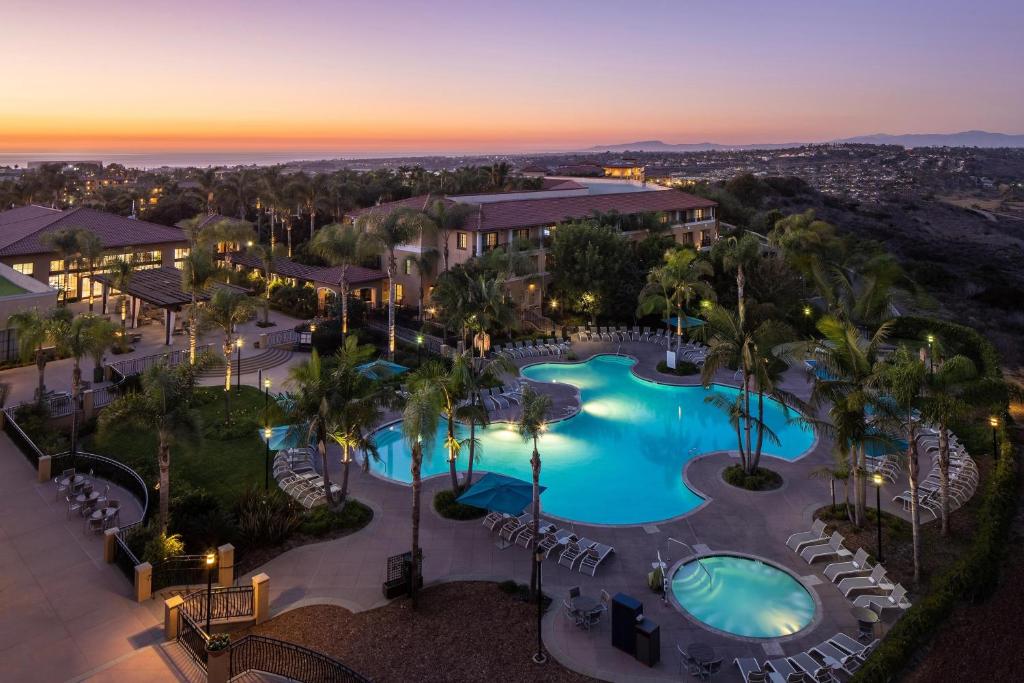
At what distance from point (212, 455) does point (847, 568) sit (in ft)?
65.4

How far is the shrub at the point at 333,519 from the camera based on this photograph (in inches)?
664

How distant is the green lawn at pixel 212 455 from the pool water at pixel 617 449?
4376 millimetres

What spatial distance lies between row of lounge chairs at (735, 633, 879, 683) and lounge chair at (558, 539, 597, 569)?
14.6 ft

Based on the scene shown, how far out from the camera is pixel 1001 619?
13578 mm

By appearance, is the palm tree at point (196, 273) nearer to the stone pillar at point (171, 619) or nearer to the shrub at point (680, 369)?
the stone pillar at point (171, 619)

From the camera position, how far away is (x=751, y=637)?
13.2m

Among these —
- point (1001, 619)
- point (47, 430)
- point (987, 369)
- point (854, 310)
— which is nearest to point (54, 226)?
point (47, 430)

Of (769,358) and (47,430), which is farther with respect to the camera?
(47,430)

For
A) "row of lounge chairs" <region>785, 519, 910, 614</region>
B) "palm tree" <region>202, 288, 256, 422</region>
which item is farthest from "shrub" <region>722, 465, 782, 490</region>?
"palm tree" <region>202, 288, 256, 422</region>

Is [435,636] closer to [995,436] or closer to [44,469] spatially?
[44,469]

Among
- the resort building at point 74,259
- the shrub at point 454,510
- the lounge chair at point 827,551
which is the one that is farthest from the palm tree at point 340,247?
the lounge chair at point 827,551

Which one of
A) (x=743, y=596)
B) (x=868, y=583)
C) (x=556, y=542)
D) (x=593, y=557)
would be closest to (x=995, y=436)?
(x=868, y=583)

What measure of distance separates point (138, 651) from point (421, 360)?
72.1 feet

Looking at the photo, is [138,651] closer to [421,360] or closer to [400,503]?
[400,503]
